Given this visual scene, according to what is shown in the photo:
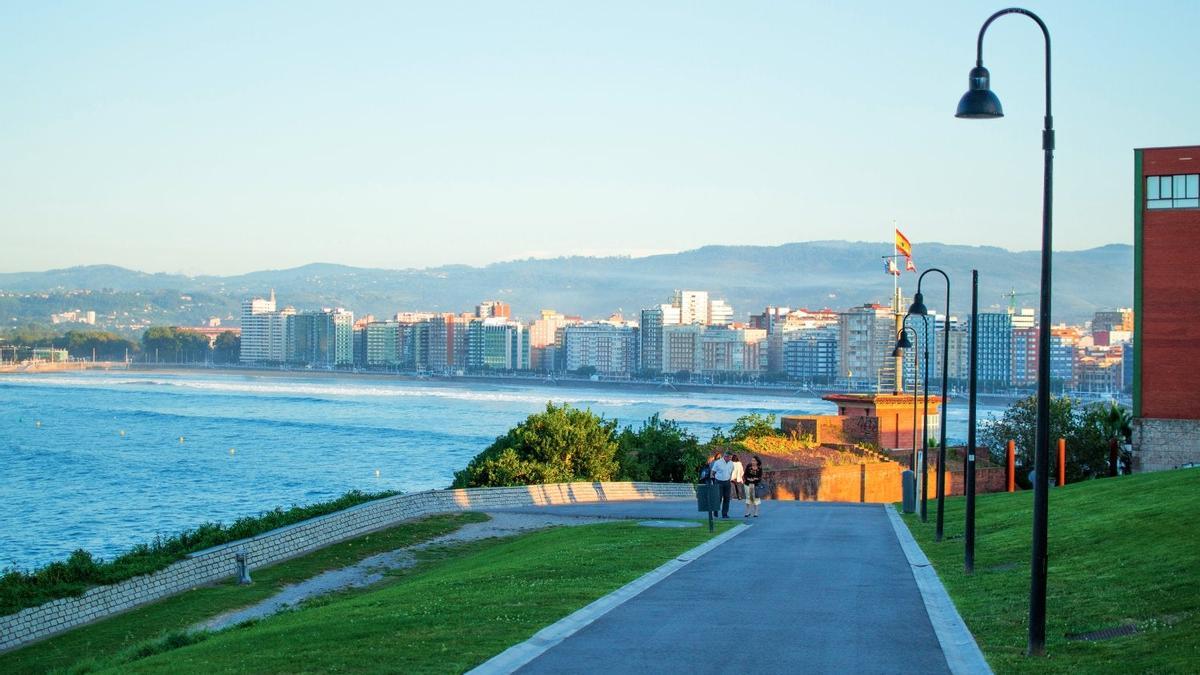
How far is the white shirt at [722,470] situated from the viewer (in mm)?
27984

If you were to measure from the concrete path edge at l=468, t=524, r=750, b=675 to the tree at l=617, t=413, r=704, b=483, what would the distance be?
78.4 feet

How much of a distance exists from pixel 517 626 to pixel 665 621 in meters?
1.45

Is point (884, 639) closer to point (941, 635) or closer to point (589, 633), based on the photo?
point (941, 635)

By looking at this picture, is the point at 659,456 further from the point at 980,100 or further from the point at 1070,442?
the point at 980,100

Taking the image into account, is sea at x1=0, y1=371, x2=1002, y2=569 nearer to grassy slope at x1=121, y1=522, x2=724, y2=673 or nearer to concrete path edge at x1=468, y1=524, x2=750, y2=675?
grassy slope at x1=121, y1=522, x2=724, y2=673

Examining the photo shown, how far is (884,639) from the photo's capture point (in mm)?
12703

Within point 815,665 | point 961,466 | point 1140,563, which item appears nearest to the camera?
point 815,665

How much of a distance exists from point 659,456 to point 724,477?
657 inches

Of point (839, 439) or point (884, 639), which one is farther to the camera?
point (839, 439)

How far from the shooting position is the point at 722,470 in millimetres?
28000

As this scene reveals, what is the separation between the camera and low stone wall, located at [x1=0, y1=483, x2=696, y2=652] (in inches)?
856

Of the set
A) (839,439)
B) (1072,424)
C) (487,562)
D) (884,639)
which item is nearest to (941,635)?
(884,639)

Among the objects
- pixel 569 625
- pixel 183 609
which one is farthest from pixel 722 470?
pixel 569 625

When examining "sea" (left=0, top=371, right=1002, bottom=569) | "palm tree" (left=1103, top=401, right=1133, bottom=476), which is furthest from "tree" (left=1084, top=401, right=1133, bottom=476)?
"sea" (left=0, top=371, right=1002, bottom=569)
